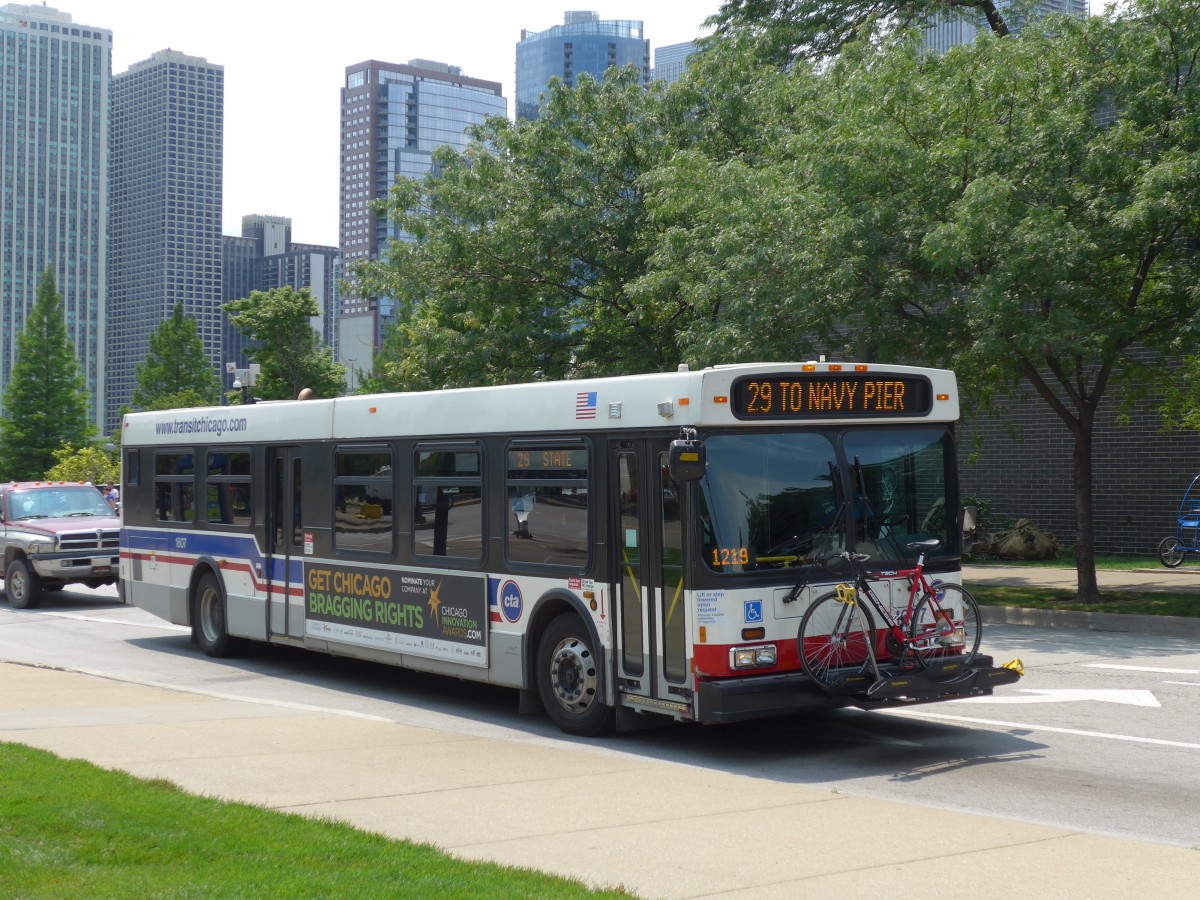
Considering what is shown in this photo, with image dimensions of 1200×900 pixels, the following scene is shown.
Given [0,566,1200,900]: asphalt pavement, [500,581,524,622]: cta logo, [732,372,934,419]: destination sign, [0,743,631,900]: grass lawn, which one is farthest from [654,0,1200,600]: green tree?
[0,743,631,900]: grass lawn

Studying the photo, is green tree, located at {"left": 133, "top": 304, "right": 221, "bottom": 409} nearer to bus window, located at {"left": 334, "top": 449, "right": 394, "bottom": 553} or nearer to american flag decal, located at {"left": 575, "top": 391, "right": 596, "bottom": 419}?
bus window, located at {"left": 334, "top": 449, "right": 394, "bottom": 553}

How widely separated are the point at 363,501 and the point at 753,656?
5.06 metres

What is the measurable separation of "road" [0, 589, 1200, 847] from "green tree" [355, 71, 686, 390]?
8972 mm

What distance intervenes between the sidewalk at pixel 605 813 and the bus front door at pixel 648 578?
562 millimetres

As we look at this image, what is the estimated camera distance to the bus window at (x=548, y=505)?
10594mm

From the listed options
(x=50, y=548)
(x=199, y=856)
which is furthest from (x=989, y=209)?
(x=50, y=548)

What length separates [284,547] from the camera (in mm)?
14516

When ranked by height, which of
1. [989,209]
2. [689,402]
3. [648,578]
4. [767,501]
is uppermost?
[989,209]

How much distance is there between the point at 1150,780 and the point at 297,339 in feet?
143

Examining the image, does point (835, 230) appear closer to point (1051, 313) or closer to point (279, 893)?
point (1051, 313)

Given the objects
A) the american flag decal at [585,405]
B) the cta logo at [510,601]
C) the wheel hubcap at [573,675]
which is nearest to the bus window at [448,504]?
the cta logo at [510,601]

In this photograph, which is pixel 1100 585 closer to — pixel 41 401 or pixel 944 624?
pixel 944 624

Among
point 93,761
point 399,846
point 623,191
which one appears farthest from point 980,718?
point 623,191

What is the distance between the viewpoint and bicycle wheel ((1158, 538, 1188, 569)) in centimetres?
2503
